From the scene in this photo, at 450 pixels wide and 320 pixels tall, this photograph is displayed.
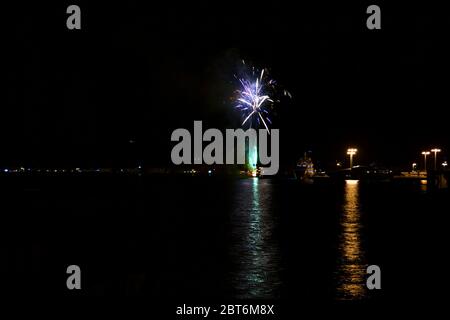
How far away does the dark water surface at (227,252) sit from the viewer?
7.41 m

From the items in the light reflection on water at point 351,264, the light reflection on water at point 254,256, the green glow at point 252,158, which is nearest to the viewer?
the light reflection on water at point 351,264

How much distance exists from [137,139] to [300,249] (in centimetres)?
7575

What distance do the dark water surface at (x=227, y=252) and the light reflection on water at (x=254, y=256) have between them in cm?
2

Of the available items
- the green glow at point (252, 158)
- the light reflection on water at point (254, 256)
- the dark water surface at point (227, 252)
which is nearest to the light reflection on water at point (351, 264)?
the dark water surface at point (227, 252)

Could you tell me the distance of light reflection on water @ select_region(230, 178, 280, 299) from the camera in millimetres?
7359

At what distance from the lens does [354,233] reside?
488 inches

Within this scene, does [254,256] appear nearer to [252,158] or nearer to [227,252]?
[227,252]

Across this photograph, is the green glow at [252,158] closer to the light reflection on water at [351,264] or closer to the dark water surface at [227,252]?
the dark water surface at [227,252]

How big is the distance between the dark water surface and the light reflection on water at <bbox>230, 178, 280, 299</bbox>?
0.06 feet

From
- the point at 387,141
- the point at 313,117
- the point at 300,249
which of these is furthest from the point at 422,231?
the point at 387,141

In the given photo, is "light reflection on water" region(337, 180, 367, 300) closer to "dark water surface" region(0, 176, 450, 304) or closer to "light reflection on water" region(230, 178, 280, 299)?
"dark water surface" region(0, 176, 450, 304)

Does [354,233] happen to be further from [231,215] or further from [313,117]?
[313,117]

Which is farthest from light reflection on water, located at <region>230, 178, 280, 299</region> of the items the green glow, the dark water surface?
the green glow
